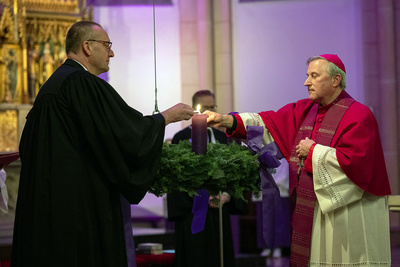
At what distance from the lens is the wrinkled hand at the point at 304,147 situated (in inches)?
161

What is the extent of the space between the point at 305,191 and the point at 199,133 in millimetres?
946

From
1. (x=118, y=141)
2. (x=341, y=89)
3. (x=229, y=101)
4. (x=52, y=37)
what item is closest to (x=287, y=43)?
(x=229, y=101)

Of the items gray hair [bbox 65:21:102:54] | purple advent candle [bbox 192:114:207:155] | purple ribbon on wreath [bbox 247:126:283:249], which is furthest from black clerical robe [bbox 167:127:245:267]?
gray hair [bbox 65:21:102:54]

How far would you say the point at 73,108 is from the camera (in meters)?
3.59

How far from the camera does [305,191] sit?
4203mm

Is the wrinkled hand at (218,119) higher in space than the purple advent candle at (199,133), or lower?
higher

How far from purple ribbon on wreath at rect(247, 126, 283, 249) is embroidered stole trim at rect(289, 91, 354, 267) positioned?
0.15 metres

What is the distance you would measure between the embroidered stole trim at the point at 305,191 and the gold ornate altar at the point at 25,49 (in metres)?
5.40

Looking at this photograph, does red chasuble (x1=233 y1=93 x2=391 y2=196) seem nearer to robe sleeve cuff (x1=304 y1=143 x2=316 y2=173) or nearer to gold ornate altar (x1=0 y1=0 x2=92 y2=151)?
robe sleeve cuff (x1=304 y1=143 x2=316 y2=173)

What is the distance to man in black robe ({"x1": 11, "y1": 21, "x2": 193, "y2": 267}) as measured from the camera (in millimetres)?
3535

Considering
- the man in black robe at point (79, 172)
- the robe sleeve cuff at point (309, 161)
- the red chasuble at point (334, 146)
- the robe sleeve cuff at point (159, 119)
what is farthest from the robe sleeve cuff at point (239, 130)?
the man in black robe at point (79, 172)

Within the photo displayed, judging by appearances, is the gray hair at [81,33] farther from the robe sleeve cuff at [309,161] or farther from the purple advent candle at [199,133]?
the robe sleeve cuff at [309,161]

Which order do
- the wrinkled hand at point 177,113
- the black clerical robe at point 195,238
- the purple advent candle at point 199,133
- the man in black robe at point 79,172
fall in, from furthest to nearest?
the black clerical robe at point 195,238, the wrinkled hand at point 177,113, the purple advent candle at point 199,133, the man in black robe at point 79,172

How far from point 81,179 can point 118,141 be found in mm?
317
